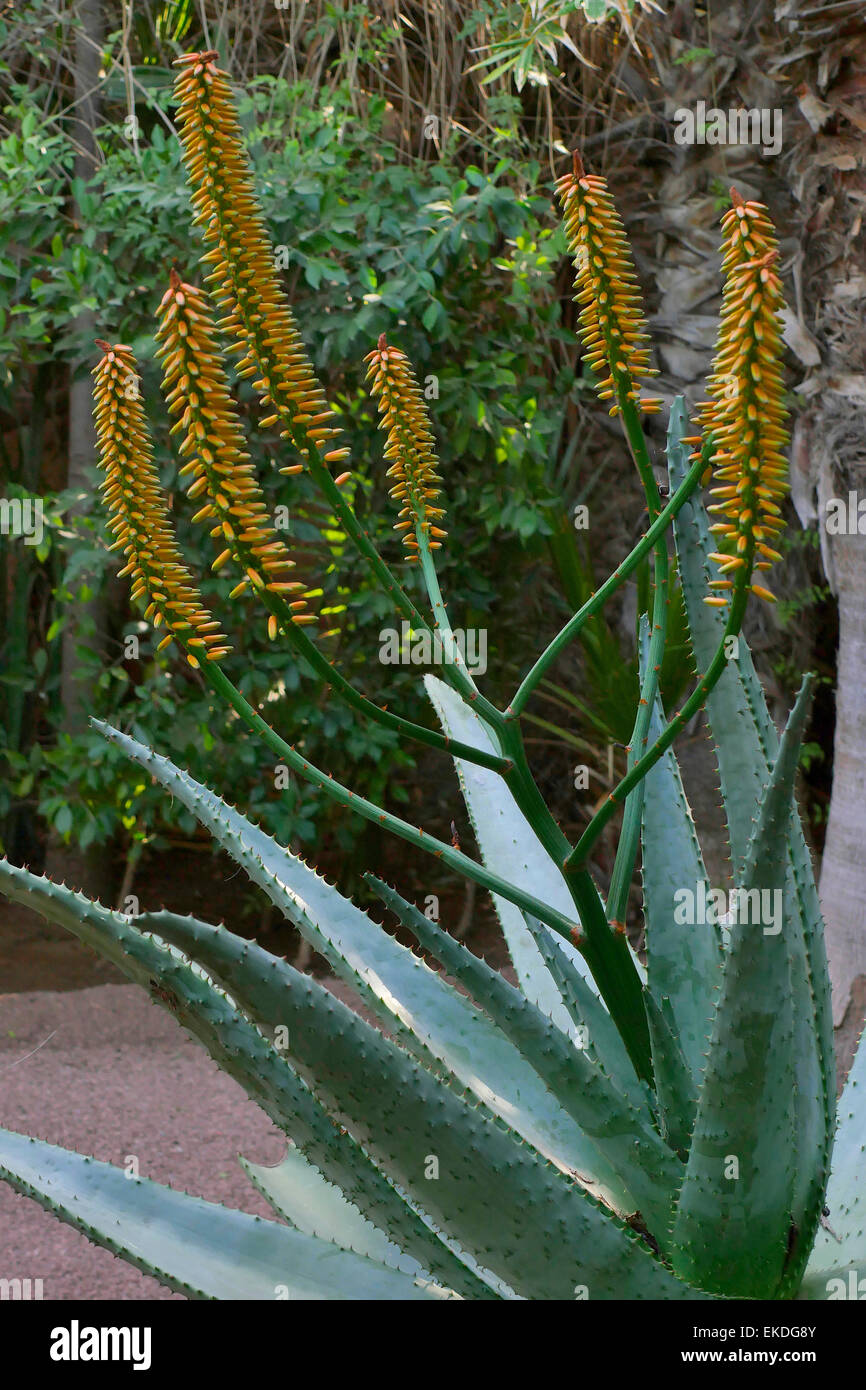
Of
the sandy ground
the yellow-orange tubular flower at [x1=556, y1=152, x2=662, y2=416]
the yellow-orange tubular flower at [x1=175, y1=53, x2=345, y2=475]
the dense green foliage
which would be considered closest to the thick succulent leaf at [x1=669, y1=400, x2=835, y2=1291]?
the yellow-orange tubular flower at [x1=556, y1=152, x2=662, y2=416]

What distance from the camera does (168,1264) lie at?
3.39ft

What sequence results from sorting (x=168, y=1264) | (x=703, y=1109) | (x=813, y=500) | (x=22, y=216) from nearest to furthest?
1. (x=703, y=1109)
2. (x=168, y=1264)
3. (x=813, y=500)
4. (x=22, y=216)

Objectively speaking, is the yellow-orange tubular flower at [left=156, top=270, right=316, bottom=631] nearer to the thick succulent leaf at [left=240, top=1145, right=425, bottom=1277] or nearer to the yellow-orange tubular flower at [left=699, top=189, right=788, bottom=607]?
the yellow-orange tubular flower at [left=699, top=189, right=788, bottom=607]

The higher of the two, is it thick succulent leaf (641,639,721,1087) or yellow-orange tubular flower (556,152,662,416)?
yellow-orange tubular flower (556,152,662,416)

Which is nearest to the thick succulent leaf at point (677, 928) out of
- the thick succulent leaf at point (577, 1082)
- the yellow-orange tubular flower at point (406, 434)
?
the thick succulent leaf at point (577, 1082)

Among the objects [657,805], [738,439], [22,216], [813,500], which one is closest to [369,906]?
[813,500]

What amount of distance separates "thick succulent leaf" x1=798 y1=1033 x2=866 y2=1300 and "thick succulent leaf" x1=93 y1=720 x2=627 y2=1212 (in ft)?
0.58

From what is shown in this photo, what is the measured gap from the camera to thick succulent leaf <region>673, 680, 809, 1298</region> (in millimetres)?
803

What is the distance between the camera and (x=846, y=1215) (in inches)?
45.2

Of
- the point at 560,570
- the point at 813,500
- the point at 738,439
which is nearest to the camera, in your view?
the point at 738,439

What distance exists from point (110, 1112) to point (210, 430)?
2298 millimetres

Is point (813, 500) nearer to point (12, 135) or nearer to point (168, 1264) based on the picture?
point (12, 135)

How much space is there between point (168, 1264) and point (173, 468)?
2.88 meters

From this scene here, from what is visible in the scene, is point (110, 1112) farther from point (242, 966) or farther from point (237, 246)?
point (237, 246)
